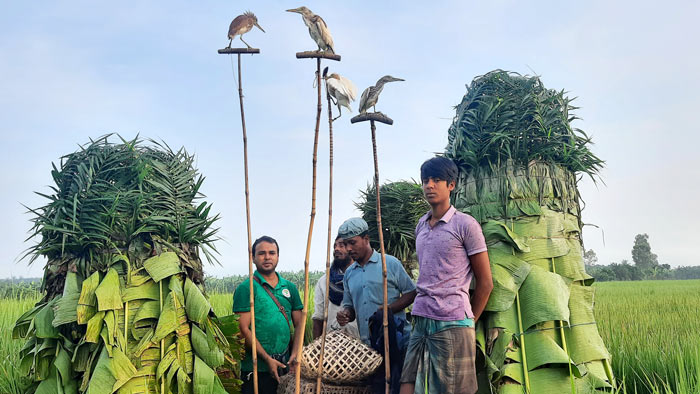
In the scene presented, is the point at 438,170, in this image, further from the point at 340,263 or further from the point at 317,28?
the point at 340,263

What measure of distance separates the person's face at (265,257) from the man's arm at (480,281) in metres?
1.93

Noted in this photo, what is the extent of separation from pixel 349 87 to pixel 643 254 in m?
76.7

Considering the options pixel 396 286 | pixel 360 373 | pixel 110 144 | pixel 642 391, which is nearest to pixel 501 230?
pixel 396 286

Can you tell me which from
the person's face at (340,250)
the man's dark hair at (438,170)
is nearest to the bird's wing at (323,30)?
the man's dark hair at (438,170)

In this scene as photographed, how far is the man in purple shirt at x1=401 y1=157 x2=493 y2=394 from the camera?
3.11 m

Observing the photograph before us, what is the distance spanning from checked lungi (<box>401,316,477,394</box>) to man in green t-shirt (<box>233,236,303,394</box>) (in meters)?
1.37

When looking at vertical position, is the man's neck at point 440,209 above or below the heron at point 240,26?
below

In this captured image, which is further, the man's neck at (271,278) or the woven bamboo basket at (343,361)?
the man's neck at (271,278)

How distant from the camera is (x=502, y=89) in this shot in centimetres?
395

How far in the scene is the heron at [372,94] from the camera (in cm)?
325

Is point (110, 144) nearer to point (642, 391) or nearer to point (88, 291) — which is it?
point (88, 291)

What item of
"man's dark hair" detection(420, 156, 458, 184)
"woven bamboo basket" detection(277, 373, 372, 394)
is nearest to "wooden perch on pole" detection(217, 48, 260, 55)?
"man's dark hair" detection(420, 156, 458, 184)

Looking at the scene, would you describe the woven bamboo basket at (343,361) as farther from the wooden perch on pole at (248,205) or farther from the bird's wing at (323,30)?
the bird's wing at (323,30)

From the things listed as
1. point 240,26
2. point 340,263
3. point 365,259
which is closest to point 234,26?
point 240,26
